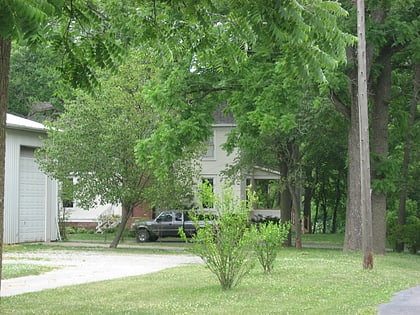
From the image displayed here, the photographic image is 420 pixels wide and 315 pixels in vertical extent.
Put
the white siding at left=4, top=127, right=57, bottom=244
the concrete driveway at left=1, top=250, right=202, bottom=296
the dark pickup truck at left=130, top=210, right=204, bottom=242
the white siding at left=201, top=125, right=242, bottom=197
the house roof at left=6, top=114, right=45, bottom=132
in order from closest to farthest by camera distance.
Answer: the concrete driveway at left=1, top=250, right=202, bottom=296 → the house roof at left=6, top=114, right=45, bottom=132 → the white siding at left=4, top=127, right=57, bottom=244 → the dark pickup truck at left=130, top=210, right=204, bottom=242 → the white siding at left=201, top=125, right=242, bottom=197

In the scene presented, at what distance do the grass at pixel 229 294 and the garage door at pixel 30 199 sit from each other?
15.7 metres

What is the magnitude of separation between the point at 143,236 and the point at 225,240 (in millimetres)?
23908

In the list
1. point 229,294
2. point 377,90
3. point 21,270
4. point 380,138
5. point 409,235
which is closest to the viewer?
point 229,294

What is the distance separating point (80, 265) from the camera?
2045 cm

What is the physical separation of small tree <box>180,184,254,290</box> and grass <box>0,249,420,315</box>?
15.7 inches

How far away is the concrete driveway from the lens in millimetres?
15133

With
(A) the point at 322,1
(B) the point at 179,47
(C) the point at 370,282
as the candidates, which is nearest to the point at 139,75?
(C) the point at 370,282

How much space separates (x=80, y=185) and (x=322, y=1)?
71.5 ft

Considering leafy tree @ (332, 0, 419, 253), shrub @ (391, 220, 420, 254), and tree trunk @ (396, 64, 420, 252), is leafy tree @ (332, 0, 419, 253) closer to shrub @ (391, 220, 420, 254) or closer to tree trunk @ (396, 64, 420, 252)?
tree trunk @ (396, 64, 420, 252)

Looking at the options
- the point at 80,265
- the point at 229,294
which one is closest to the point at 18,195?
the point at 80,265

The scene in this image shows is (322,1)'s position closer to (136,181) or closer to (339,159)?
(136,181)

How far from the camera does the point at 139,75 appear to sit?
1109 inches

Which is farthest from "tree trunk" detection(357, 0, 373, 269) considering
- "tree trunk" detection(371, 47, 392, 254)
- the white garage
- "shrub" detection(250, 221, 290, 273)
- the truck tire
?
the truck tire

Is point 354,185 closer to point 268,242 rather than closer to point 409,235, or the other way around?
point 409,235
